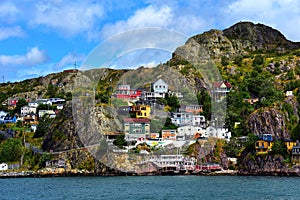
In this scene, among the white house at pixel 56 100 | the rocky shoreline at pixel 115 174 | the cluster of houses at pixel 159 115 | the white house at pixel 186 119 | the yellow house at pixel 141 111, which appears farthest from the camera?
the white house at pixel 56 100

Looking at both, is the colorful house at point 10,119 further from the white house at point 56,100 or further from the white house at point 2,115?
the white house at point 56,100

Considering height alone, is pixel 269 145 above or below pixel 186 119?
below

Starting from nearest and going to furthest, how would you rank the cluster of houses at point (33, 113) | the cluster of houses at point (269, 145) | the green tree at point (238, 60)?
the cluster of houses at point (269, 145)
the cluster of houses at point (33, 113)
the green tree at point (238, 60)

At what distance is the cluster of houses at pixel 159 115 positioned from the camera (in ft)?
204

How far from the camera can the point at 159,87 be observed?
77.4 metres

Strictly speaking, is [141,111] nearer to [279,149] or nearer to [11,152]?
[11,152]

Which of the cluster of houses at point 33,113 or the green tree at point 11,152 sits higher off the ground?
the cluster of houses at point 33,113

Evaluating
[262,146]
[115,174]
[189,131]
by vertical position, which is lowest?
[115,174]

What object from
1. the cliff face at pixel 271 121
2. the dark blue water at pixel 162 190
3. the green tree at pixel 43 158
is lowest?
the dark blue water at pixel 162 190

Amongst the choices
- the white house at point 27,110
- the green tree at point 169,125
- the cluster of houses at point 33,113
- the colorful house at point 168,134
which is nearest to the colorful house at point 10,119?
the cluster of houses at point 33,113

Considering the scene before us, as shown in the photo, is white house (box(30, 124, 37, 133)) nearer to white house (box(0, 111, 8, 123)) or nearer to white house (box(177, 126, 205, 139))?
white house (box(0, 111, 8, 123))

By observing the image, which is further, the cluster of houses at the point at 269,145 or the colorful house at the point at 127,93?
the colorful house at the point at 127,93

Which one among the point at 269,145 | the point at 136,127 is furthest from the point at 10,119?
the point at 269,145

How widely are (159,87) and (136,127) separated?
16.4 m
